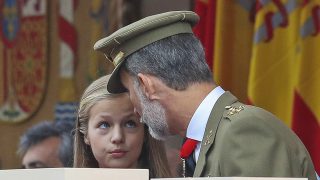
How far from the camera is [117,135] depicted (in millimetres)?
3416

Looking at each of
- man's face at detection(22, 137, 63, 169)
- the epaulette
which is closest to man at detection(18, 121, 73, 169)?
man's face at detection(22, 137, 63, 169)

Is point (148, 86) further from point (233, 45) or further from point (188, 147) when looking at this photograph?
point (233, 45)

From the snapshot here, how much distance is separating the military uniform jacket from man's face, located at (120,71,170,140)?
172 mm

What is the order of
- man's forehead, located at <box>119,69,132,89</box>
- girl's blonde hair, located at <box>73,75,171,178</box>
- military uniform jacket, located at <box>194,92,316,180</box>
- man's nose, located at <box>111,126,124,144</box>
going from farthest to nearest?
girl's blonde hair, located at <box>73,75,171,178</box> < man's nose, located at <box>111,126,124,144</box> < man's forehead, located at <box>119,69,132,89</box> < military uniform jacket, located at <box>194,92,316,180</box>

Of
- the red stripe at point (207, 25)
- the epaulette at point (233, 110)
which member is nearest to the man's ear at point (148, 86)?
the epaulette at point (233, 110)

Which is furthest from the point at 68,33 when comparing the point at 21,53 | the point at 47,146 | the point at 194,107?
the point at 194,107

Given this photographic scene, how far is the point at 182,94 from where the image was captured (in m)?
2.93

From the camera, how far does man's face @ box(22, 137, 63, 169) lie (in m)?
4.55

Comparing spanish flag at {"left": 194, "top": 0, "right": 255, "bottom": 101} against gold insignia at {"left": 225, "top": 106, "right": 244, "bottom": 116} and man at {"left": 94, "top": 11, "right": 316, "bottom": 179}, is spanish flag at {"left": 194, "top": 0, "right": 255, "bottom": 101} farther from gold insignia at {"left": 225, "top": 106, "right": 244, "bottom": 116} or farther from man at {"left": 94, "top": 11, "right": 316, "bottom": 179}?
gold insignia at {"left": 225, "top": 106, "right": 244, "bottom": 116}

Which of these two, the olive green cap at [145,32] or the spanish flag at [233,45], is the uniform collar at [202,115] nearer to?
the olive green cap at [145,32]

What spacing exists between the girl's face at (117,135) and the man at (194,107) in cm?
29

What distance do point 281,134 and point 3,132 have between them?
276 centimetres

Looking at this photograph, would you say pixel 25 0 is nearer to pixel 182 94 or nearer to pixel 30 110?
pixel 30 110

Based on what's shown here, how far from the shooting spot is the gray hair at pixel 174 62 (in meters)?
2.93
